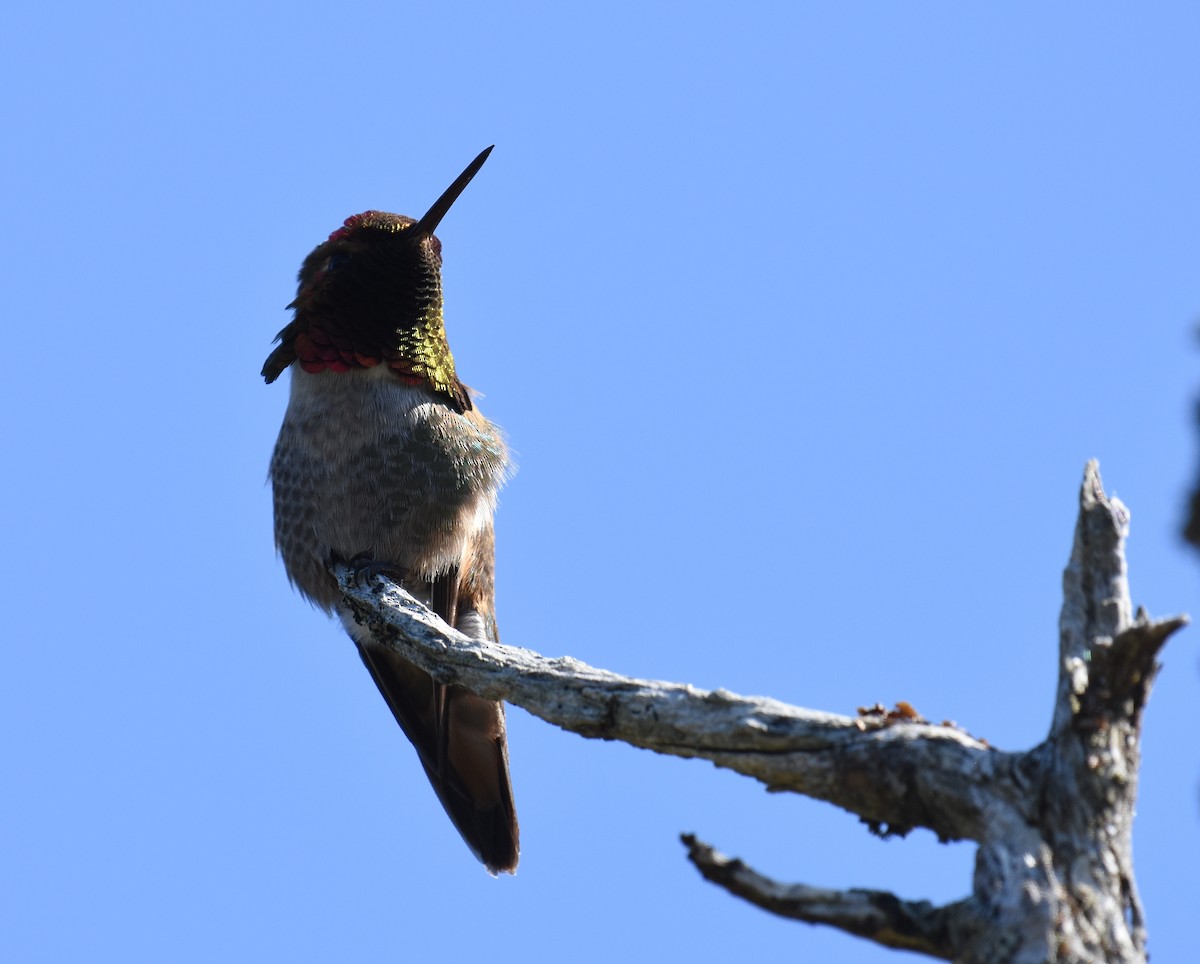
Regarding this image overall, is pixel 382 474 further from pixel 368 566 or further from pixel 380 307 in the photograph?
pixel 380 307

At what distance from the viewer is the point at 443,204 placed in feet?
19.1

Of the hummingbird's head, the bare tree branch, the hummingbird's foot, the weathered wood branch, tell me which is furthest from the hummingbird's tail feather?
the bare tree branch

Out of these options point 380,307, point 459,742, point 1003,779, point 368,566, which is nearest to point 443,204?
point 380,307

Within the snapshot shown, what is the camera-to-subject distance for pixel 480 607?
5.81 m

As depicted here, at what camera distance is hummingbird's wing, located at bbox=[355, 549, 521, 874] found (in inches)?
211

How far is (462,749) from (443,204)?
2.43 metres

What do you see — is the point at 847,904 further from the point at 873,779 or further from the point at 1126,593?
the point at 1126,593

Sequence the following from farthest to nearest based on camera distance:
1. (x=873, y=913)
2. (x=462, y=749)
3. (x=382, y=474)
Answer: (x=462, y=749), (x=382, y=474), (x=873, y=913)

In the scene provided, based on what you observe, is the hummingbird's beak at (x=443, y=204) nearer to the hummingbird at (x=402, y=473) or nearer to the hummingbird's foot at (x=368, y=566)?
the hummingbird at (x=402, y=473)

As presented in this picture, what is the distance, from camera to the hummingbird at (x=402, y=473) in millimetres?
5332

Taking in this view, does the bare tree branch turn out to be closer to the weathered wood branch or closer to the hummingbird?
the weathered wood branch

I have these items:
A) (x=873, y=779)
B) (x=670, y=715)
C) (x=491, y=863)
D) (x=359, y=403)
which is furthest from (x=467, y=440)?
(x=873, y=779)

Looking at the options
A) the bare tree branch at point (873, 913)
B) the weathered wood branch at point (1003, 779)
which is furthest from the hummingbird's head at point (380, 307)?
the bare tree branch at point (873, 913)

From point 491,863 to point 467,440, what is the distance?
1760mm
